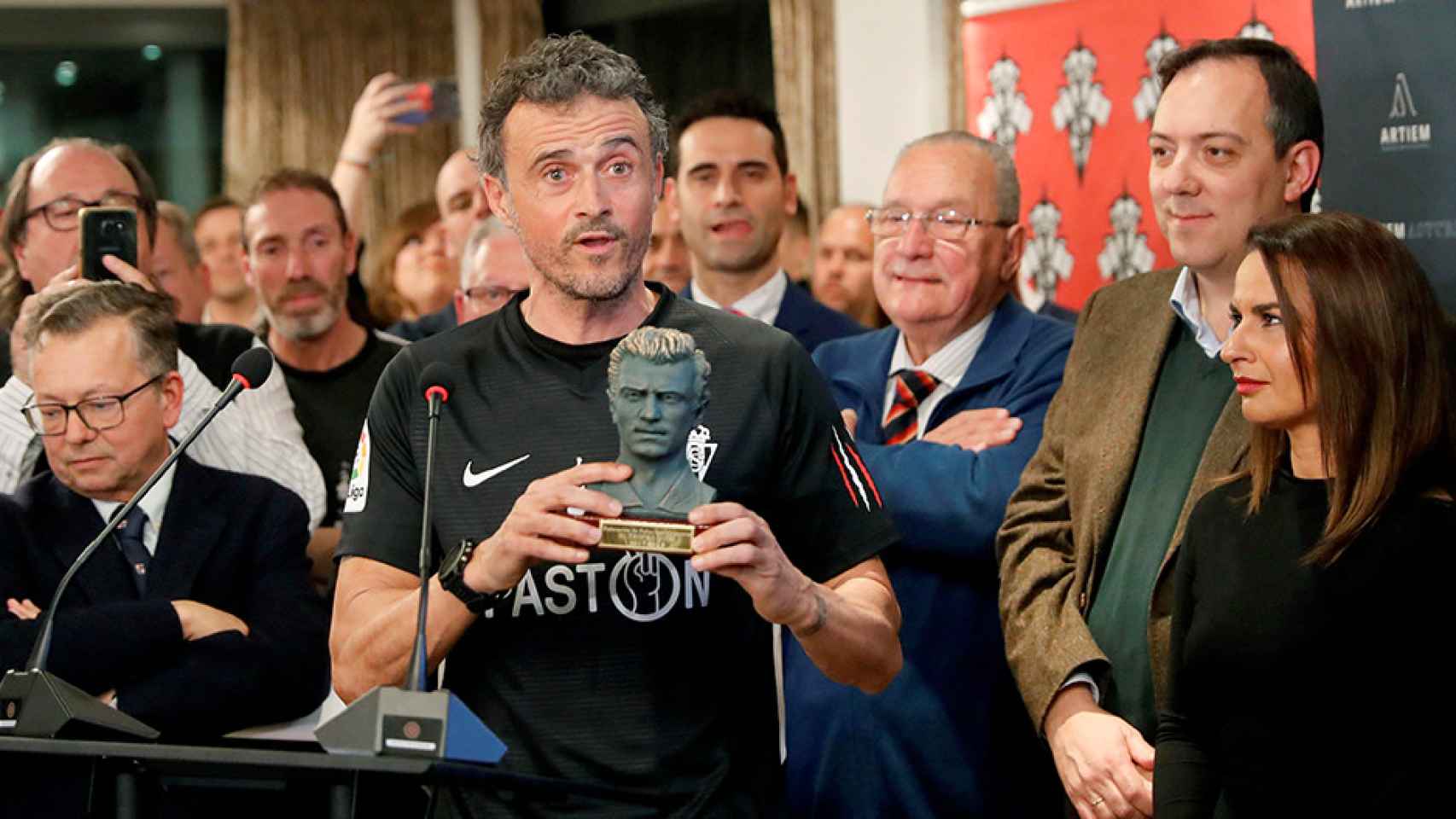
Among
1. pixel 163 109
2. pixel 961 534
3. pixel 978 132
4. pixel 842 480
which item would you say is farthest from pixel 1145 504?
pixel 163 109

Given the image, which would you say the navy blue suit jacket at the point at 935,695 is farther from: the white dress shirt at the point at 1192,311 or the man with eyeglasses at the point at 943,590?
the white dress shirt at the point at 1192,311

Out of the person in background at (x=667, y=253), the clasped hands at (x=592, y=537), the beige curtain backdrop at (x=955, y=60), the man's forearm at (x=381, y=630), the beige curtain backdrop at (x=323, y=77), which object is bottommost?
the man's forearm at (x=381, y=630)

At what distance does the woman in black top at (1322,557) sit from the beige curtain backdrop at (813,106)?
5.38 metres

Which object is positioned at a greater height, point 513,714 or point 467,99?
point 467,99

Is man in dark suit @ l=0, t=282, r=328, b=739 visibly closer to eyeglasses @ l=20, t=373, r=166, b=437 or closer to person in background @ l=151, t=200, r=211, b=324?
eyeglasses @ l=20, t=373, r=166, b=437

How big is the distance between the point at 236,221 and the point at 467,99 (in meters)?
3.88

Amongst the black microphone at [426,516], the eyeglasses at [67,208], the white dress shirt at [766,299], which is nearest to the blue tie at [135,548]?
the eyeglasses at [67,208]

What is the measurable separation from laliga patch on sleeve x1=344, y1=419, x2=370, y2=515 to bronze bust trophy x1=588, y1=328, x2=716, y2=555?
14.3 inches

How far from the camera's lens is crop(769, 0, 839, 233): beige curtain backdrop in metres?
A: 7.65

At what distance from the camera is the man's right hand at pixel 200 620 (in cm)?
285

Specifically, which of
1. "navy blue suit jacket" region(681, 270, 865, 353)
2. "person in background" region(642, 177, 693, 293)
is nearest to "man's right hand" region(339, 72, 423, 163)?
"person in background" region(642, 177, 693, 293)

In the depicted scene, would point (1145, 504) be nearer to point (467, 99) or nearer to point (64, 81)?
point (467, 99)

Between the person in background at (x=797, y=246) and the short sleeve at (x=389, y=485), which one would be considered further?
the person in background at (x=797, y=246)

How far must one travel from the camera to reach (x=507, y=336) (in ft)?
7.14
